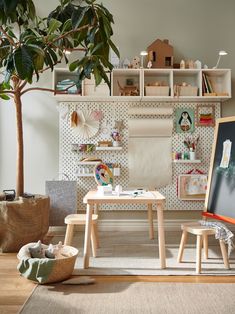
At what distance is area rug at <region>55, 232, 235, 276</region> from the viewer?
2826 millimetres

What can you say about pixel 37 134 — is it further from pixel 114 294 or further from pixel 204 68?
pixel 114 294

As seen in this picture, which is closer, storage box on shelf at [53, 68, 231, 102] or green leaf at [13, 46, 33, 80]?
green leaf at [13, 46, 33, 80]

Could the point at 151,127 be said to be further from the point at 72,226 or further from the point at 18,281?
the point at 18,281

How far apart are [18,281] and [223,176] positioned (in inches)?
81.9

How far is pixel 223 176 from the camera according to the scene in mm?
3447

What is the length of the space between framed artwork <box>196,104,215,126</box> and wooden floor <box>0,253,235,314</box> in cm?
208

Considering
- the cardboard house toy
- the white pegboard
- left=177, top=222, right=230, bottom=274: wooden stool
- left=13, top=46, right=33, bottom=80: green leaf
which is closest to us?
left=13, top=46, right=33, bottom=80: green leaf

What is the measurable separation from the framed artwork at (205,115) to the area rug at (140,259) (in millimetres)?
1381

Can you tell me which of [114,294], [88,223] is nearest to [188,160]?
[88,223]

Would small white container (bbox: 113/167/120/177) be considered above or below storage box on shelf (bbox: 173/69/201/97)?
below

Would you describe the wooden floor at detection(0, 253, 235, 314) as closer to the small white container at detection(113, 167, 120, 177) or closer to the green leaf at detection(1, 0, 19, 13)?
the small white container at detection(113, 167, 120, 177)

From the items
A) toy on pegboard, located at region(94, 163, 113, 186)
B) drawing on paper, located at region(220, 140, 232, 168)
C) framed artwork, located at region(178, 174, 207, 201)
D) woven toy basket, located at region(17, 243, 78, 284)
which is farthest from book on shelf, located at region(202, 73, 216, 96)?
woven toy basket, located at region(17, 243, 78, 284)

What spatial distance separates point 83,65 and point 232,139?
159cm

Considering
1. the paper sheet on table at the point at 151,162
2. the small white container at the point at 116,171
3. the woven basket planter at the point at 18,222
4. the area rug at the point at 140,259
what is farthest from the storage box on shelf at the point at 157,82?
the woven basket planter at the point at 18,222
